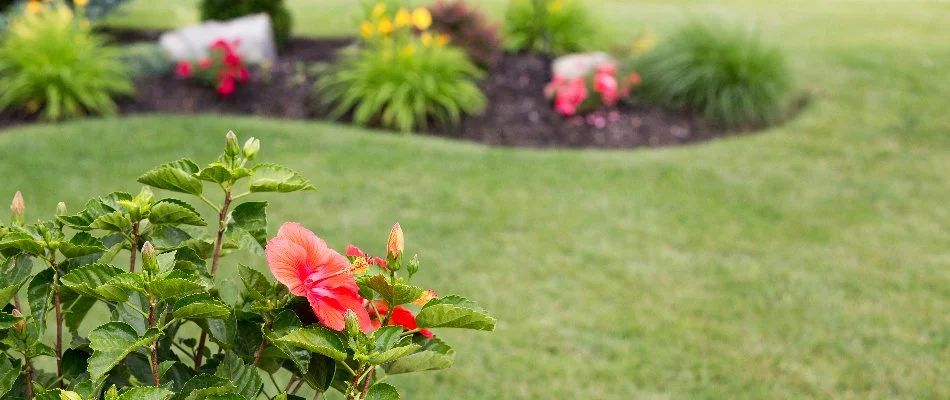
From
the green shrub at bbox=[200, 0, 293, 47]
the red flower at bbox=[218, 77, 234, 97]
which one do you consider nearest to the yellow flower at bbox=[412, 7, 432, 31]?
the red flower at bbox=[218, 77, 234, 97]

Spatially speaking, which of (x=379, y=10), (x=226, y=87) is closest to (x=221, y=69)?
(x=226, y=87)

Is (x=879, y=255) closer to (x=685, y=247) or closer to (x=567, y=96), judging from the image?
(x=685, y=247)

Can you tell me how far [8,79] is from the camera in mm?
6234

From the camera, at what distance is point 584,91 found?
6.25m

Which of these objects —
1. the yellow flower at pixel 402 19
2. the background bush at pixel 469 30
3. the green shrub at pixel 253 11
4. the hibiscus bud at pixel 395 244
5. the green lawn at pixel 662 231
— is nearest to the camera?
the hibiscus bud at pixel 395 244

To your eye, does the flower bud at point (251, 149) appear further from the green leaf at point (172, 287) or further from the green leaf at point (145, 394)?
the green leaf at point (145, 394)

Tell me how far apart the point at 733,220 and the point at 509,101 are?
232 cm

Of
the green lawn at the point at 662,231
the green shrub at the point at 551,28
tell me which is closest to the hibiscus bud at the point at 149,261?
the green lawn at the point at 662,231

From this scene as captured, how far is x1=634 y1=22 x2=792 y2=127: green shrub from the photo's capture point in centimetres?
632

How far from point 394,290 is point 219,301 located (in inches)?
8.4

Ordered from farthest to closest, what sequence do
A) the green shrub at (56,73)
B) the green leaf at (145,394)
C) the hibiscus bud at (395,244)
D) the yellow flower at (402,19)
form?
the yellow flower at (402,19) < the green shrub at (56,73) < the hibiscus bud at (395,244) < the green leaf at (145,394)

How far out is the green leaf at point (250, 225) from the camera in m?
1.18

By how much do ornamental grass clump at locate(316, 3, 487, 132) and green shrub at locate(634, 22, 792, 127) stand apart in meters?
1.40

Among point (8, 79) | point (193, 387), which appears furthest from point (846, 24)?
point (193, 387)
